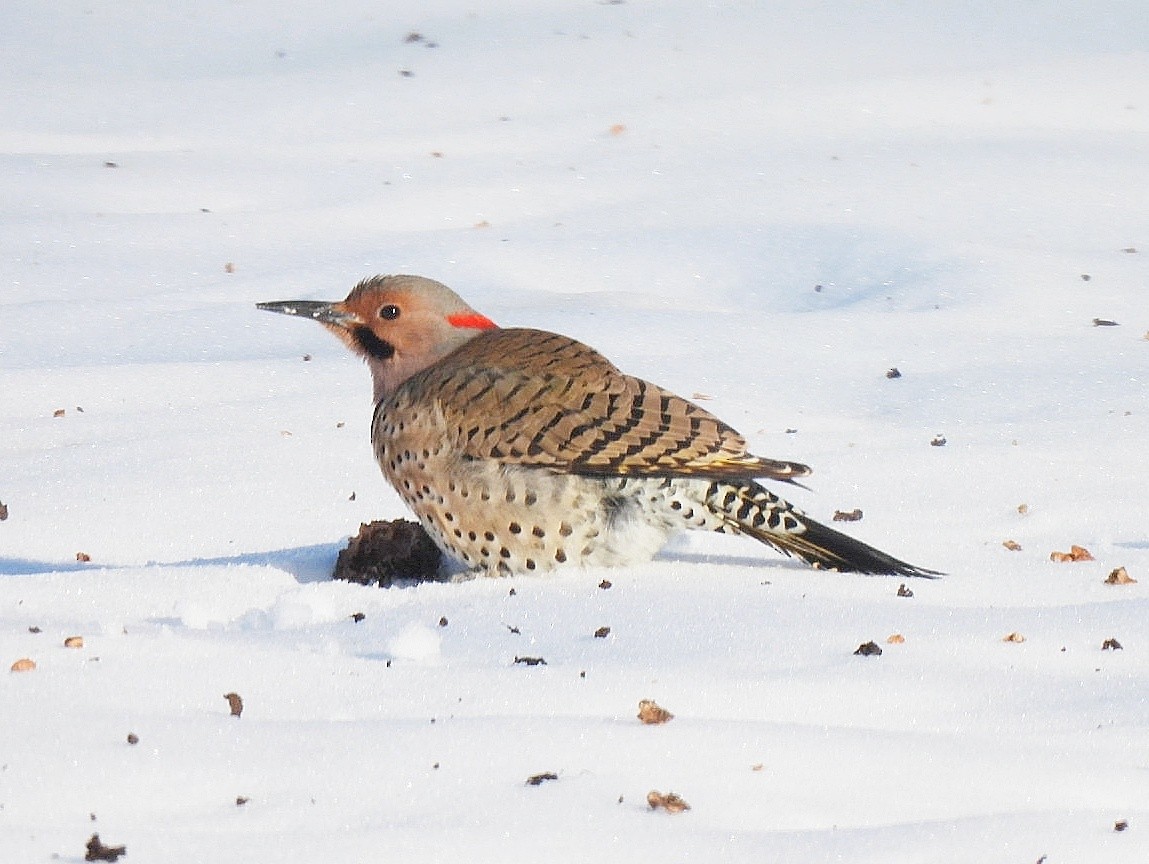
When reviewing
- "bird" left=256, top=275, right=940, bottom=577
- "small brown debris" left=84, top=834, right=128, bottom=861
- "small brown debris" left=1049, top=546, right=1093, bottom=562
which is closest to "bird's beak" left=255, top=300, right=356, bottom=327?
"bird" left=256, top=275, right=940, bottom=577

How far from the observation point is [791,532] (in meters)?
4.30

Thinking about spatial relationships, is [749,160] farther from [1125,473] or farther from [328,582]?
[328,582]

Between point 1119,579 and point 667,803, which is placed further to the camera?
point 1119,579

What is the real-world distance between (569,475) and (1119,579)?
1.23 metres

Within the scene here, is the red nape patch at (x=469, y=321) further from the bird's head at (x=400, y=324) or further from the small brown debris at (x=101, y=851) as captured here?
the small brown debris at (x=101, y=851)

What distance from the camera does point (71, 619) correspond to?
150 inches

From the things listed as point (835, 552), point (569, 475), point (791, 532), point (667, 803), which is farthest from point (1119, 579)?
point (667, 803)

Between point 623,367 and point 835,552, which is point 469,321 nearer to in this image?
point 835,552

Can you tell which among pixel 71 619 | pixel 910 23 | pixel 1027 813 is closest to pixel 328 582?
pixel 71 619

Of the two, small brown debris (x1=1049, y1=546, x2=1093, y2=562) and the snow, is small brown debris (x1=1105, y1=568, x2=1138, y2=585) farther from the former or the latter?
small brown debris (x1=1049, y1=546, x2=1093, y2=562)

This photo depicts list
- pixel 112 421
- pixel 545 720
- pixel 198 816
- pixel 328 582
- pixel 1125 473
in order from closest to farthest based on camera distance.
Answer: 1. pixel 198 816
2. pixel 545 720
3. pixel 328 582
4. pixel 1125 473
5. pixel 112 421

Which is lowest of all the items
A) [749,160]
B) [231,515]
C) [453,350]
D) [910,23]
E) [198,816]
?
[198,816]

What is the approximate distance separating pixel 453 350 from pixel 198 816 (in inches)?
82.6

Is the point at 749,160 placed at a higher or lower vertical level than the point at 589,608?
higher
